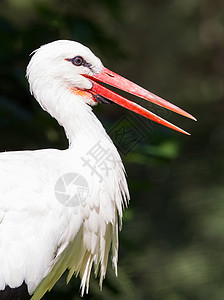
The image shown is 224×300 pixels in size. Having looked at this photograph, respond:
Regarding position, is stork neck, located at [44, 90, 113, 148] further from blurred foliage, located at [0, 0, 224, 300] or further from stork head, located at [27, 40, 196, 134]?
blurred foliage, located at [0, 0, 224, 300]

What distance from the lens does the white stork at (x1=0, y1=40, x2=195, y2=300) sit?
9.96ft

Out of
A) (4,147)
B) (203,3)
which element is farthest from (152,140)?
(203,3)

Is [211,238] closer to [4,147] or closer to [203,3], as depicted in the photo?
[4,147]

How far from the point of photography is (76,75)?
326 centimetres

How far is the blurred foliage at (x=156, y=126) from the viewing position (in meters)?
4.32

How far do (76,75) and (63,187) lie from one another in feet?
1.82

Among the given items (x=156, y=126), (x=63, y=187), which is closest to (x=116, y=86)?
(x=63, y=187)

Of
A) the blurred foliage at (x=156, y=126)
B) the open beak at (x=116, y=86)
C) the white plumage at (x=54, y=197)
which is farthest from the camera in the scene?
the blurred foliage at (x=156, y=126)

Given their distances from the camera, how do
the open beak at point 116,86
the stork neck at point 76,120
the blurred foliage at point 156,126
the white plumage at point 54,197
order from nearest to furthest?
the white plumage at point 54,197 < the stork neck at point 76,120 < the open beak at point 116,86 < the blurred foliage at point 156,126

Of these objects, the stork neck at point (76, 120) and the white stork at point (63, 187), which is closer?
the white stork at point (63, 187)

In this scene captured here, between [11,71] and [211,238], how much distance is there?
3.48m

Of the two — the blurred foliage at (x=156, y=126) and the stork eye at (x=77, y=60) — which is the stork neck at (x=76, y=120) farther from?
the blurred foliage at (x=156, y=126)

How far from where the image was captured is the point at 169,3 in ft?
34.5

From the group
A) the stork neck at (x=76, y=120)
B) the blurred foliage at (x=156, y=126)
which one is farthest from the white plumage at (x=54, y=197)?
the blurred foliage at (x=156, y=126)
